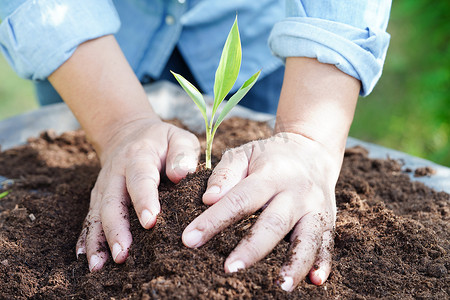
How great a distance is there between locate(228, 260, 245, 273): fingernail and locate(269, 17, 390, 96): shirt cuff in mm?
639

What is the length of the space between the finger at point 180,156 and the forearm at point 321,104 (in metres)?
0.28

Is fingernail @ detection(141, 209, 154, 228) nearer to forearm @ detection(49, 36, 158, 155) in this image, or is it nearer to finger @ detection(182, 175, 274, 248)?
finger @ detection(182, 175, 274, 248)

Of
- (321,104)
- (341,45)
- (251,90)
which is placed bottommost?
(251,90)

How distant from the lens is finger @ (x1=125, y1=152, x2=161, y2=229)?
987 millimetres

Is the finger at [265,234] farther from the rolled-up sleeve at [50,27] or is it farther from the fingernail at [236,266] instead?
the rolled-up sleeve at [50,27]

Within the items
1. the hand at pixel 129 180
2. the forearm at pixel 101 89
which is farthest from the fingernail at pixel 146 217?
the forearm at pixel 101 89

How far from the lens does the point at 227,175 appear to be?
39.7 inches

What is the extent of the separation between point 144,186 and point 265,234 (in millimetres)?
336

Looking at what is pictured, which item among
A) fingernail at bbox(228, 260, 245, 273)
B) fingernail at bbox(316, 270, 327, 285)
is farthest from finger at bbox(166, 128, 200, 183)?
fingernail at bbox(316, 270, 327, 285)

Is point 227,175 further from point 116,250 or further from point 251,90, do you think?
point 251,90

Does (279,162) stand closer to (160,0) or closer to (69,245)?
(69,245)

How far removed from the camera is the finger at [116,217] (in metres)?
0.99

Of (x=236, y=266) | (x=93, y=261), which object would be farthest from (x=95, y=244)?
(x=236, y=266)

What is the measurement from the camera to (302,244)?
0.94 m
